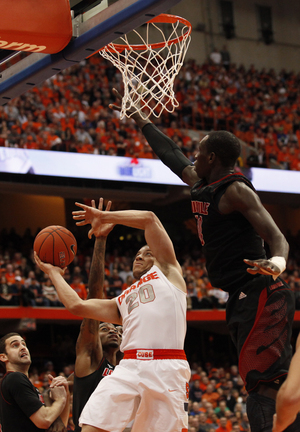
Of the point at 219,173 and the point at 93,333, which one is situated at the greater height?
the point at 219,173

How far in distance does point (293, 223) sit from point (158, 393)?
20.5 m

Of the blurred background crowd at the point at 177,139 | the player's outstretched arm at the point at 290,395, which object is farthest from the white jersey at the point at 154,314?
the blurred background crowd at the point at 177,139

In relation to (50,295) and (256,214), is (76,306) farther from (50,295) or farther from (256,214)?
(50,295)

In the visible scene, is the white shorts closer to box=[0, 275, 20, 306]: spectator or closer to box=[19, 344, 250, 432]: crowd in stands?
box=[19, 344, 250, 432]: crowd in stands

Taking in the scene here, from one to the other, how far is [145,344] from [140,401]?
0.33 metres

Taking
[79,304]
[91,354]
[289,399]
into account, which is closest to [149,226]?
[79,304]

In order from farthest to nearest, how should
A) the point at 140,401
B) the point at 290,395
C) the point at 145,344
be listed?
the point at 145,344
the point at 140,401
the point at 290,395

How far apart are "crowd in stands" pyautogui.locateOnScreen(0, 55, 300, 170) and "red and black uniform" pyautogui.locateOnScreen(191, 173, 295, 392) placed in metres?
11.4

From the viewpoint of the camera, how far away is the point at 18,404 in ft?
13.5

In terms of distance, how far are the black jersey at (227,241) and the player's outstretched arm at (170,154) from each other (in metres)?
0.55

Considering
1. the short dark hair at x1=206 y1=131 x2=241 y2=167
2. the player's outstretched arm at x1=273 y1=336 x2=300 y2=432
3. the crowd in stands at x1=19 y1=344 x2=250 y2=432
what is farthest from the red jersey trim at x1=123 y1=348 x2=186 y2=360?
the crowd in stands at x1=19 y1=344 x2=250 y2=432

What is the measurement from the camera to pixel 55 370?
13898 mm

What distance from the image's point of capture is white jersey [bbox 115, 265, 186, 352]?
3521mm

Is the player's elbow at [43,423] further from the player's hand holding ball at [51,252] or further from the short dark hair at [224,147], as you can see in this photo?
the short dark hair at [224,147]
